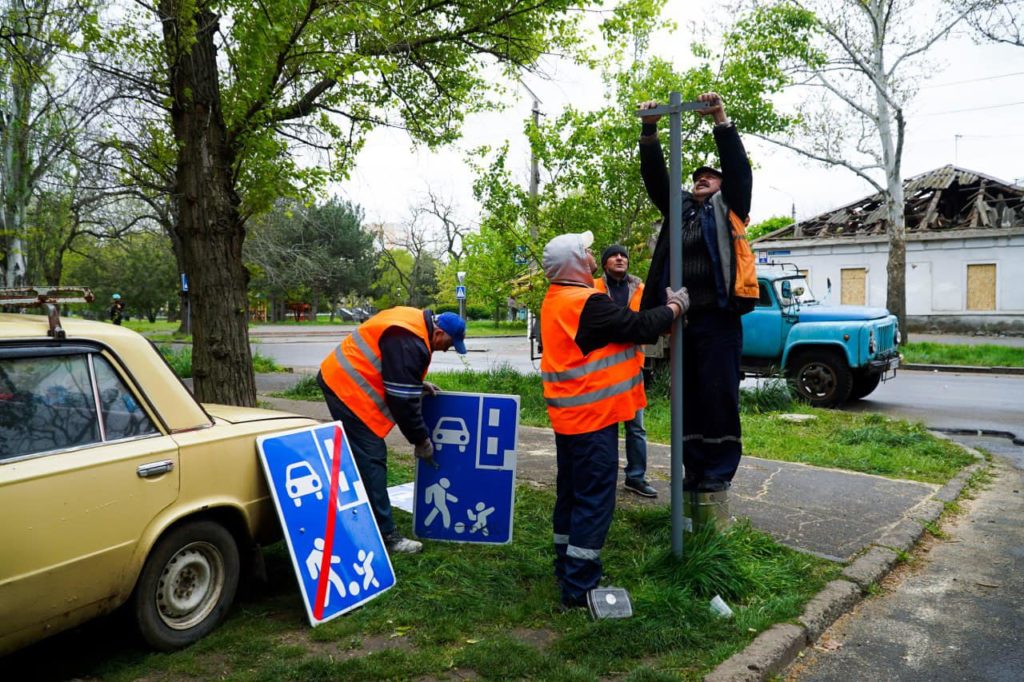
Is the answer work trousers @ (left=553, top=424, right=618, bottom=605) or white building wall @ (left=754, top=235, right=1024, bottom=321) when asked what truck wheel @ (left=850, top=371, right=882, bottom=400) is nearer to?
work trousers @ (left=553, top=424, right=618, bottom=605)

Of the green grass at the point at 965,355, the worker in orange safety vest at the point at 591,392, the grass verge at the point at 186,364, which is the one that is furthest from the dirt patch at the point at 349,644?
the green grass at the point at 965,355

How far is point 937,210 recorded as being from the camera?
29.4 m

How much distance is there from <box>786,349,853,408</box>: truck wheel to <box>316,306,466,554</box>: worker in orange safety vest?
27.6 feet

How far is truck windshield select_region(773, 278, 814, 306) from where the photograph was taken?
12.1 m

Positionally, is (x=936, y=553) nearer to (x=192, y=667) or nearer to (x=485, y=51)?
(x=192, y=667)

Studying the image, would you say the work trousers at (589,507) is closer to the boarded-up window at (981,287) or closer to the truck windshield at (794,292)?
the truck windshield at (794,292)

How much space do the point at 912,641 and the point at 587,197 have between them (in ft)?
26.1

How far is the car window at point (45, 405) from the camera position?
9.17ft

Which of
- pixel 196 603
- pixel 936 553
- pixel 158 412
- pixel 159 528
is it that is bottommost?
pixel 936 553

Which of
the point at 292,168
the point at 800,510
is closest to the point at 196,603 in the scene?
the point at 800,510

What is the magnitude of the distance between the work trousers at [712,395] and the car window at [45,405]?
2.94m

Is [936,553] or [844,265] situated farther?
[844,265]

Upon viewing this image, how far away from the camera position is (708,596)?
12.5ft

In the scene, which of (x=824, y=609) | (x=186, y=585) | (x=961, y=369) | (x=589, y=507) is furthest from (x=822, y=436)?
(x=961, y=369)
